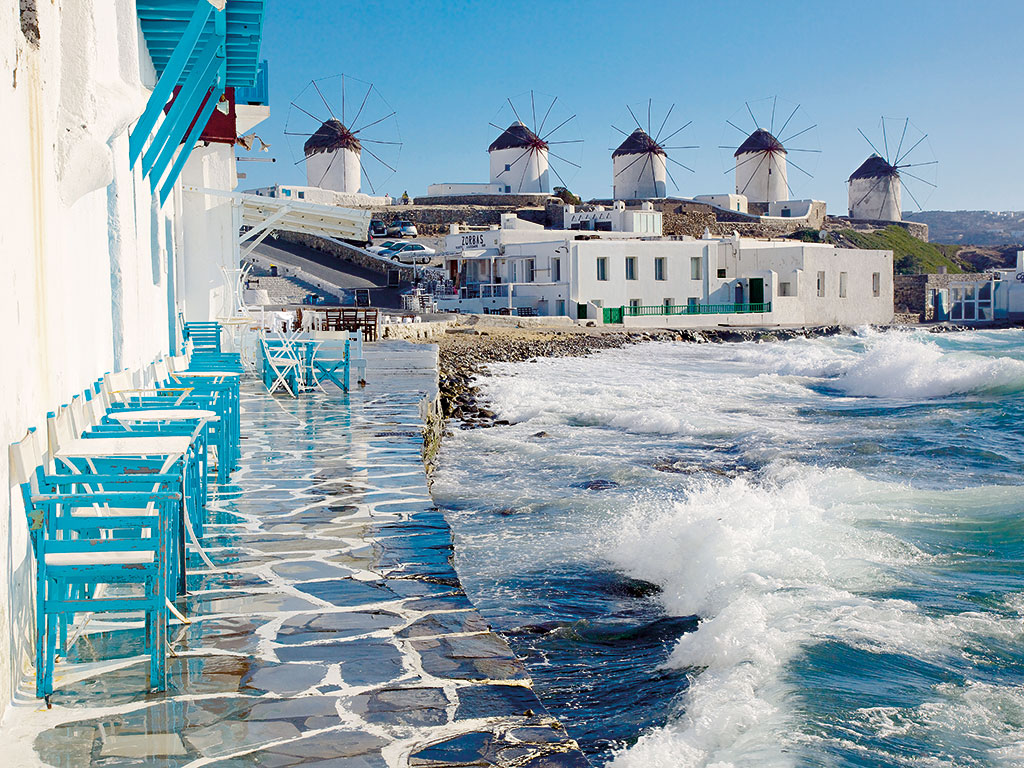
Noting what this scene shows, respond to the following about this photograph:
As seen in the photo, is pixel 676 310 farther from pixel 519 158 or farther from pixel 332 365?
pixel 332 365

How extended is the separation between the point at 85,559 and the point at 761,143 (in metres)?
75.6

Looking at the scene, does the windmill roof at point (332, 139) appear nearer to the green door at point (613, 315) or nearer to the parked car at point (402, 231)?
the parked car at point (402, 231)

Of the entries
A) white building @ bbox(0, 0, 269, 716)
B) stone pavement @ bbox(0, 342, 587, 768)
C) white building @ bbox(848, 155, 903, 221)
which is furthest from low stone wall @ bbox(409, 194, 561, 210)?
stone pavement @ bbox(0, 342, 587, 768)

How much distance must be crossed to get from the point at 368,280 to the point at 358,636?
133ft

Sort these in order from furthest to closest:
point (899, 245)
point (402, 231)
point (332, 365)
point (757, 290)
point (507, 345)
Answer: point (899, 245) → point (402, 231) → point (757, 290) → point (507, 345) → point (332, 365)

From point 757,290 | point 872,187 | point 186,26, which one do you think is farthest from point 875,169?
point 186,26

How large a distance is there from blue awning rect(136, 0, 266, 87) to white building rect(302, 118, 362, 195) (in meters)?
55.8

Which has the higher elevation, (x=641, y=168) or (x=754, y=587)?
(x=641, y=168)

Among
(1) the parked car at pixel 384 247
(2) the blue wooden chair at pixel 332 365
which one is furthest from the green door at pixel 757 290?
(2) the blue wooden chair at pixel 332 365

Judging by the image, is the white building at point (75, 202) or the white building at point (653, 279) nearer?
the white building at point (75, 202)

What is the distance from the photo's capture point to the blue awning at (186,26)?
809 centimetres

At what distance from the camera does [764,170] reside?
242 ft

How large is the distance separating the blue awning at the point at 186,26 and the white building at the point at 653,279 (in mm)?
29328

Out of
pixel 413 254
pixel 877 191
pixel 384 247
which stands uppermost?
pixel 877 191
